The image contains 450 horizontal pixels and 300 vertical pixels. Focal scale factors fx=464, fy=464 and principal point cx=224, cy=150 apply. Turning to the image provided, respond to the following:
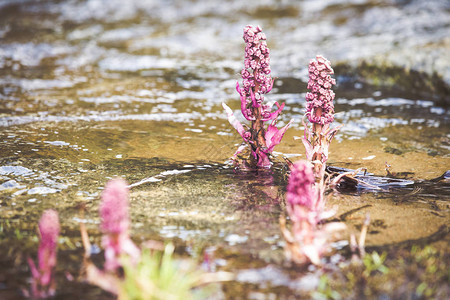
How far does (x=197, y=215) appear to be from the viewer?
10.3 ft

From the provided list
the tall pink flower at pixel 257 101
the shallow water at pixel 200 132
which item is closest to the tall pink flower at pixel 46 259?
the shallow water at pixel 200 132

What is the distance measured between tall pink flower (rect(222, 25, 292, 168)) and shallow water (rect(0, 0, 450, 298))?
0.81 ft

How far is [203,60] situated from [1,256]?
742cm

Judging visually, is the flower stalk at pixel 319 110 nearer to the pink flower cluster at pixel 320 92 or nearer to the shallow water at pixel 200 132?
the pink flower cluster at pixel 320 92

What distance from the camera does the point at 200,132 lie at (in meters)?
5.23

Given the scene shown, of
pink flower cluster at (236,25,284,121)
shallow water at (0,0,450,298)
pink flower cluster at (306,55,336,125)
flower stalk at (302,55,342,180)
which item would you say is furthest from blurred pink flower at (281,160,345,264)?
pink flower cluster at (236,25,284,121)

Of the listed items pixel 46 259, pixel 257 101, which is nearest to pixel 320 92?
pixel 257 101

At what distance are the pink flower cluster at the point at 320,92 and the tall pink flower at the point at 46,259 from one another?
2027 mm

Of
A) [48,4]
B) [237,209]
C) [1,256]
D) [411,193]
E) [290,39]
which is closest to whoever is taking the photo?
[1,256]

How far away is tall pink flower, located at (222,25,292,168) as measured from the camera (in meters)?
3.61

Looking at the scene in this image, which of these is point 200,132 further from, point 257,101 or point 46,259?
point 46,259

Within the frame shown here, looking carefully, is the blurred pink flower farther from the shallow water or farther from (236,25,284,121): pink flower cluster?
(236,25,284,121): pink flower cluster

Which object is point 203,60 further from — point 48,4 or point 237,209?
point 48,4

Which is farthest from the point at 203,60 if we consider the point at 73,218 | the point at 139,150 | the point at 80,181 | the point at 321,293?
the point at 321,293
